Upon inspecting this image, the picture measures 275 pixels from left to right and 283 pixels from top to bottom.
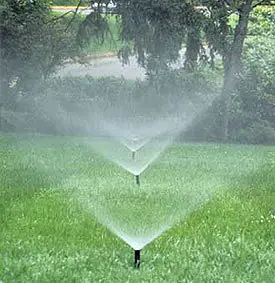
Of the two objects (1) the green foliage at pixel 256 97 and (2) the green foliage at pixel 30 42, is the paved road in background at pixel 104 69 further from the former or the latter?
(1) the green foliage at pixel 256 97

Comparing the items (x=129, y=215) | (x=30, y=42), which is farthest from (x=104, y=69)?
(x=129, y=215)

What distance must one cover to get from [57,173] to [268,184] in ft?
8.65

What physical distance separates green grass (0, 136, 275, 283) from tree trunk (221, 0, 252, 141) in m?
4.81

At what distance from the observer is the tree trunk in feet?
53.7

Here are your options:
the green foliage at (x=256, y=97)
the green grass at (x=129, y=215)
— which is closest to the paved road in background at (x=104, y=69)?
the green foliage at (x=256, y=97)

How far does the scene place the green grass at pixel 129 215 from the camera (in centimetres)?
545

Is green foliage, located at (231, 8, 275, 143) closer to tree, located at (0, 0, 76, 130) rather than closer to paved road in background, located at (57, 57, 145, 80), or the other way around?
paved road in background, located at (57, 57, 145, 80)

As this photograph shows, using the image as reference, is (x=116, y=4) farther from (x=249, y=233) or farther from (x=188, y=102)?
(x=249, y=233)

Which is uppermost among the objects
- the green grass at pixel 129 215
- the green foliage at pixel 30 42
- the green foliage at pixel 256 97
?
the green grass at pixel 129 215

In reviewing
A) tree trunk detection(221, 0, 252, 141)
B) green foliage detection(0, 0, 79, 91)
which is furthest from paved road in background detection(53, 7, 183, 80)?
tree trunk detection(221, 0, 252, 141)

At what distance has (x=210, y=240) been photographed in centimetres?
642

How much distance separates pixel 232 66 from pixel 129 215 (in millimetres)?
10593

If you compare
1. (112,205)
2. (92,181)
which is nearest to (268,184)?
(92,181)

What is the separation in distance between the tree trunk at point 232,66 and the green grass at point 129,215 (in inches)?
189
